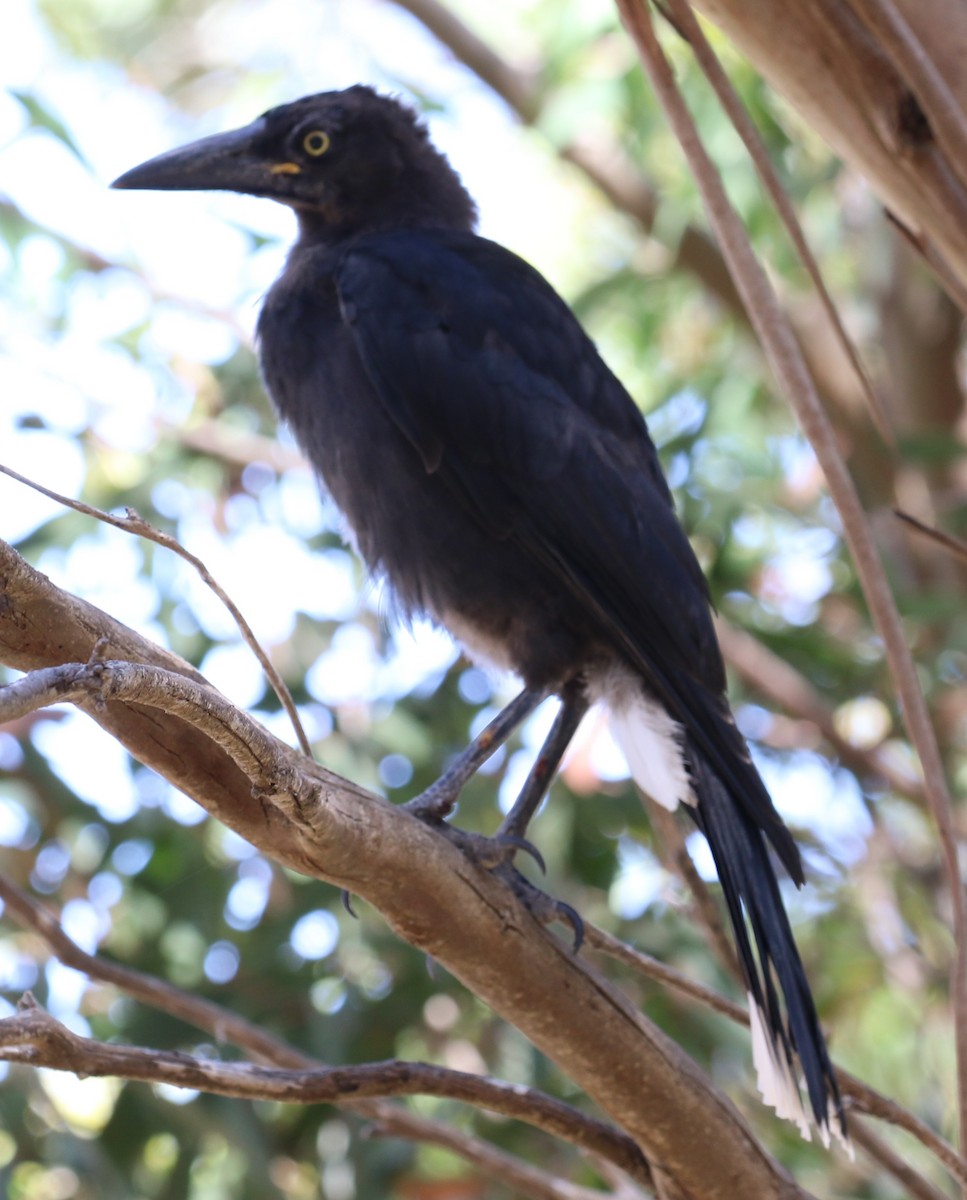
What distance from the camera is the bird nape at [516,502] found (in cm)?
292

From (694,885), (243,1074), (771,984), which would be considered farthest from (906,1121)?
(243,1074)

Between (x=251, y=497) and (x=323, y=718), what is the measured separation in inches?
51.4

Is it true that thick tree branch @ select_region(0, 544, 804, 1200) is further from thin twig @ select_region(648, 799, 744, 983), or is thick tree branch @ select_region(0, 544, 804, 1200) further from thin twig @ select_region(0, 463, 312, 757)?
thin twig @ select_region(648, 799, 744, 983)

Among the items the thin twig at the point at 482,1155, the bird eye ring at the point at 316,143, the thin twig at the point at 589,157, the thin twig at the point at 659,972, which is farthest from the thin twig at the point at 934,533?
the thin twig at the point at 589,157

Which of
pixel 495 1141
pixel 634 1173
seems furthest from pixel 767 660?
pixel 634 1173

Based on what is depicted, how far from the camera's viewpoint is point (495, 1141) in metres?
3.87

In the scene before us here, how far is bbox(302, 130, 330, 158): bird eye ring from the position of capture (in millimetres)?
3764

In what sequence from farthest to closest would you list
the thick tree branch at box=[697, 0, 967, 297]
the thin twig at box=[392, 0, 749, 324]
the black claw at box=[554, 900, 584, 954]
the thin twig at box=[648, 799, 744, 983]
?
the thin twig at box=[392, 0, 749, 324] < the thin twig at box=[648, 799, 744, 983] < the black claw at box=[554, 900, 584, 954] < the thick tree branch at box=[697, 0, 967, 297]

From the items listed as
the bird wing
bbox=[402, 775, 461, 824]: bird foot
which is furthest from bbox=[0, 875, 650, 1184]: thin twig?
the bird wing

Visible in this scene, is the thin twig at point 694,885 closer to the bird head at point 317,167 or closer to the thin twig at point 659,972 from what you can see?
the thin twig at point 659,972

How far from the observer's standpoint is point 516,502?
3.09m

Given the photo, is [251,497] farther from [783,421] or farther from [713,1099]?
[713,1099]

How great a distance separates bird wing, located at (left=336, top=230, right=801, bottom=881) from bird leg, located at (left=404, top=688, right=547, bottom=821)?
0.23 m

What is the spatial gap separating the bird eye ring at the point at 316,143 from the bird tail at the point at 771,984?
78.6 inches
